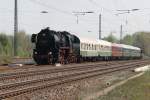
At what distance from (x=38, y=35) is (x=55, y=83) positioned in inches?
729

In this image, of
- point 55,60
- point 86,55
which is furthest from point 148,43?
point 55,60

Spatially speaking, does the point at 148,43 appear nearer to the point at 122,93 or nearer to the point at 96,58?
the point at 96,58

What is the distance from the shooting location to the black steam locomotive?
3466cm

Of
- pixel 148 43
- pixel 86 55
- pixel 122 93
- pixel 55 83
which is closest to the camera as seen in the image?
pixel 122 93

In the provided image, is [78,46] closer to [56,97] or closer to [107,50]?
[107,50]

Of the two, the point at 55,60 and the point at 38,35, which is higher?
the point at 38,35

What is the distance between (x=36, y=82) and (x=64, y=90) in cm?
231

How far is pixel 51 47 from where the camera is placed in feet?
115

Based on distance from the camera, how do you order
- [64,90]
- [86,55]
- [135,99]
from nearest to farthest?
[135,99] < [64,90] < [86,55]

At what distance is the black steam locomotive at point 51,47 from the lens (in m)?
34.7

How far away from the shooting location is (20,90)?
14430 millimetres

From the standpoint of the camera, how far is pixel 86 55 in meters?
44.0

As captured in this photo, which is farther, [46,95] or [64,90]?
[64,90]

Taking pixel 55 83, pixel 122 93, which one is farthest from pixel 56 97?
pixel 55 83
